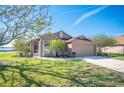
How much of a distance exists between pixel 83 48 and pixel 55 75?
14.0ft

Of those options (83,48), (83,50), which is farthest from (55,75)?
(83,48)

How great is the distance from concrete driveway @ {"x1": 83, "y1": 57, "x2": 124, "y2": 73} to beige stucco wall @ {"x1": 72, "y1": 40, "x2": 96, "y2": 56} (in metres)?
→ 0.45

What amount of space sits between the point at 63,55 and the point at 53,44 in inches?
30.7

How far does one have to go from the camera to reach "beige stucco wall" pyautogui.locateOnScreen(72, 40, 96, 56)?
35.5 feet

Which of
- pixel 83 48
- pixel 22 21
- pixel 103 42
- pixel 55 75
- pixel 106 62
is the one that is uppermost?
pixel 22 21

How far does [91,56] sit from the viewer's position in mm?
10867

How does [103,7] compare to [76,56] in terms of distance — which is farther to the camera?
[76,56]

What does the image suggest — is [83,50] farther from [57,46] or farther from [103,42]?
[103,42]

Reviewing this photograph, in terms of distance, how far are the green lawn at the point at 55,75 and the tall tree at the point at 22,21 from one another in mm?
1266

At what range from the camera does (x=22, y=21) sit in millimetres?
7809

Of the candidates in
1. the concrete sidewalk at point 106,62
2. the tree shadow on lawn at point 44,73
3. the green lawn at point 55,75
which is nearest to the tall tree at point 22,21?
the tree shadow on lawn at point 44,73
